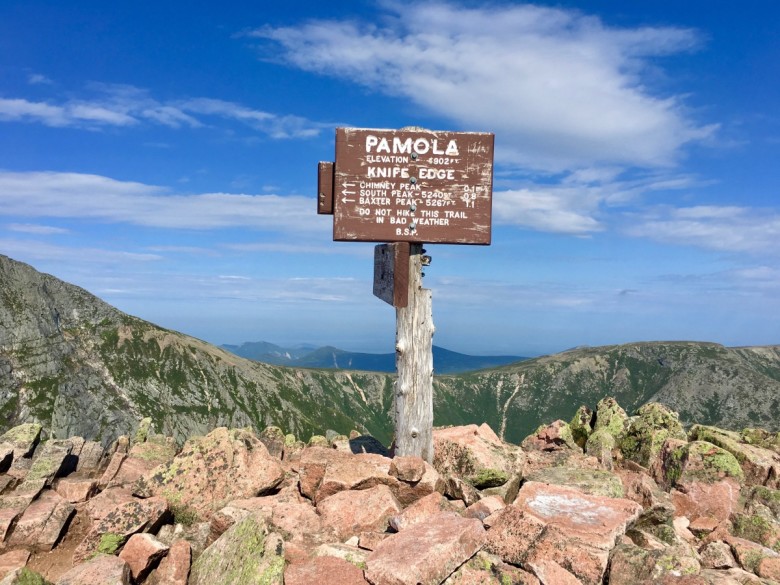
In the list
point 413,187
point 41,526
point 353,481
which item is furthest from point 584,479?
point 41,526

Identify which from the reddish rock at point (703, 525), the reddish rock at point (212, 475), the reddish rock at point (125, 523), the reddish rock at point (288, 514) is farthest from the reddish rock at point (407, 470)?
the reddish rock at point (703, 525)

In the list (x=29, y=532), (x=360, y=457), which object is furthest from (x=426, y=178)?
(x=29, y=532)

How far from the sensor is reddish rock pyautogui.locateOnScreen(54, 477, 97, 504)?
11.8 metres

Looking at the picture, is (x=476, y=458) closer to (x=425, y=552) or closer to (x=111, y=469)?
(x=425, y=552)

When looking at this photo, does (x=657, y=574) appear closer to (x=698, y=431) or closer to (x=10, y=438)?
(x=698, y=431)

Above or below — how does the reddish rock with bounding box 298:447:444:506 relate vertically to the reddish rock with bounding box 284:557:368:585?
above

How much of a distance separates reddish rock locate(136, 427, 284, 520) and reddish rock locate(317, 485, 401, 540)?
1581 millimetres

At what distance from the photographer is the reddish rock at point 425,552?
721 cm

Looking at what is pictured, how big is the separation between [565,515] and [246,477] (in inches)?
252

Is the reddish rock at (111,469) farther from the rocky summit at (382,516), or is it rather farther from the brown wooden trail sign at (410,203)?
the brown wooden trail sign at (410,203)

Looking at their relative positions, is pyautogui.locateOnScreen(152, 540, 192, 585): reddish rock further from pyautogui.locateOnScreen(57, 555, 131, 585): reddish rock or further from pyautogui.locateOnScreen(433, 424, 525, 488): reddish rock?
pyautogui.locateOnScreen(433, 424, 525, 488): reddish rock

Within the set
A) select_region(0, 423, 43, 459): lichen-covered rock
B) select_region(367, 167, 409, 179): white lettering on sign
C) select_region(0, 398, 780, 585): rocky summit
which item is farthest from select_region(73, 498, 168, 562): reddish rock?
select_region(367, 167, 409, 179): white lettering on sign

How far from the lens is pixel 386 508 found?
33.2 feet

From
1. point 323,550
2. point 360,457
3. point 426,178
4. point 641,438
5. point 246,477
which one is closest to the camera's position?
point 323,550
